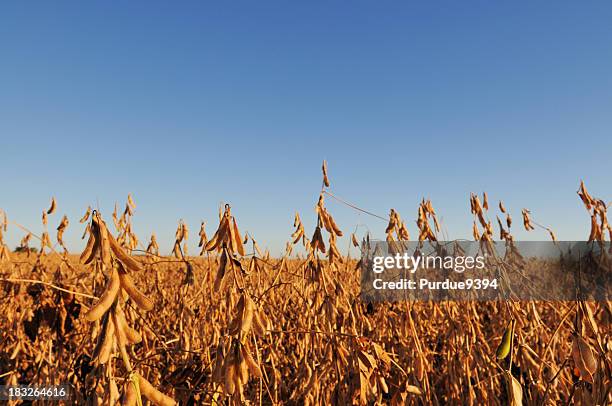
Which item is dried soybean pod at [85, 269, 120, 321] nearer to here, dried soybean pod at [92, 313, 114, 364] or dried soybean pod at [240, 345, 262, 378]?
dried soybean pod at [92, 313, 114, 364]

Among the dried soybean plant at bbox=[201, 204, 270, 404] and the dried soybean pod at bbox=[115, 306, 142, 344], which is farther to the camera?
the dried soybean plant at bbox=[201, 204, 270, 404]

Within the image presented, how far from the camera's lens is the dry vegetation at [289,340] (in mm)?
995

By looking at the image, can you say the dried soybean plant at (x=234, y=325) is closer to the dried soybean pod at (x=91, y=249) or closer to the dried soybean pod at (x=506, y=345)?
the dried soybean pod at (x=91, y=249)

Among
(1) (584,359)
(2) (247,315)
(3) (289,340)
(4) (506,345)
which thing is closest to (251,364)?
(2) (247,315)

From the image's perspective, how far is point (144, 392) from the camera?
2.88ft

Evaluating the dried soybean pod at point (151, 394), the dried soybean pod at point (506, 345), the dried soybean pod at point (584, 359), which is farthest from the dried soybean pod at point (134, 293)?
the dried soybean pod at point (584, 359)

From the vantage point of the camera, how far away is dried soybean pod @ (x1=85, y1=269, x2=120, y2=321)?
82cm

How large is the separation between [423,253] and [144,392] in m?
2.00

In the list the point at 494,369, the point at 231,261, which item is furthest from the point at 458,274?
the point at 231,261

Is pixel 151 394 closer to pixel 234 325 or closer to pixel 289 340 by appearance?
pixel 234 325

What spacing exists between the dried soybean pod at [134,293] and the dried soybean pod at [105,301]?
12mm

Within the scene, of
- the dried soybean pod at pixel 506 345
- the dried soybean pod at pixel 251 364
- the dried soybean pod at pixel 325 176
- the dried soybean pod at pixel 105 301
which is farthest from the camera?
the dried soybean pod at pixel 325 176

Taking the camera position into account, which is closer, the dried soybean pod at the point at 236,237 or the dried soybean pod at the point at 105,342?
the dried soybean pod at the point at 105,342

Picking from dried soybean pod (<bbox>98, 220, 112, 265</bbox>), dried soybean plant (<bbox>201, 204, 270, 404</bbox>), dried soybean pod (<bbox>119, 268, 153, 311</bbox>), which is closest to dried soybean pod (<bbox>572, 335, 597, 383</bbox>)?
dried soybean plant (<bbox>201, 204, 270, 404</bbox>)
